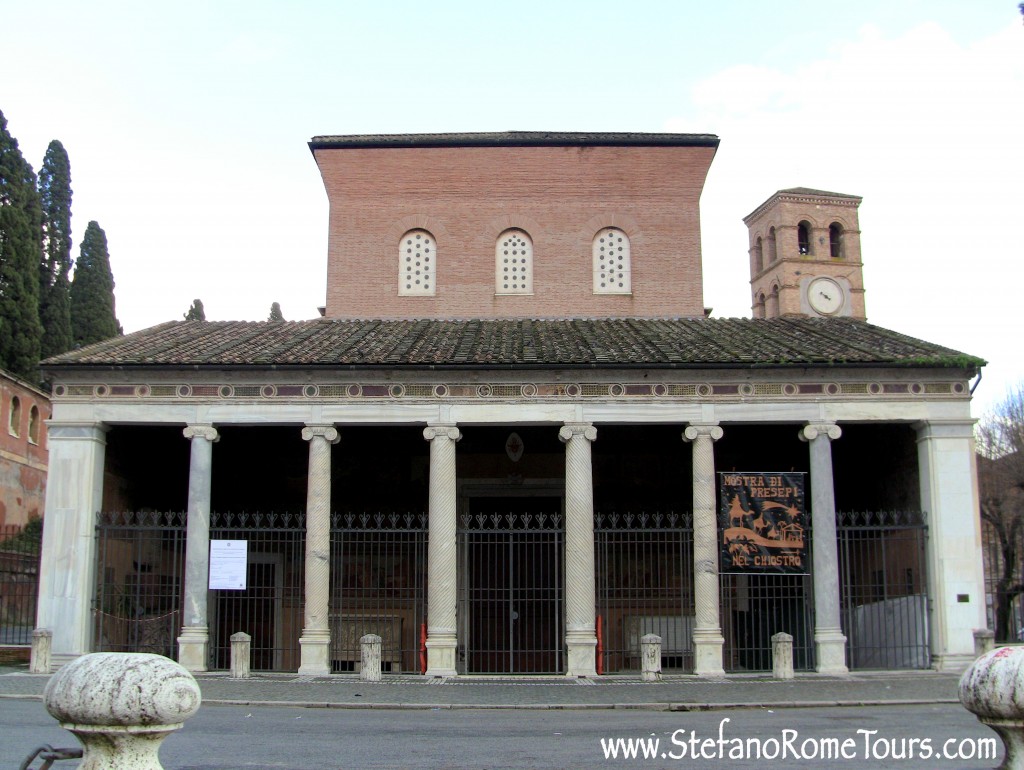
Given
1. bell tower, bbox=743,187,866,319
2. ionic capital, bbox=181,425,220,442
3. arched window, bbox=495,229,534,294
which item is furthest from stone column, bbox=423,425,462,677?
bell tower, bbox=743,187,866,319

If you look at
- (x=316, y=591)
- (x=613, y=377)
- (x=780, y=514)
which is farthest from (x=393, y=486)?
(x=780, y=514)

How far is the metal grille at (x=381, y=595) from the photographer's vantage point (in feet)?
68.0

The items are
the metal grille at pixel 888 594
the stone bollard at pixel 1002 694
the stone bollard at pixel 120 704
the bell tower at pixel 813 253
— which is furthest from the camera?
the bell tower at pixel 813 253

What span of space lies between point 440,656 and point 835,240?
149ft

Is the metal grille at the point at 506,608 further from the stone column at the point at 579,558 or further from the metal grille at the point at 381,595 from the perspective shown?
the stone column at the point at 579,558

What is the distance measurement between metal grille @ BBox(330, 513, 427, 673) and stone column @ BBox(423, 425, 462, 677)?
2.43 metres

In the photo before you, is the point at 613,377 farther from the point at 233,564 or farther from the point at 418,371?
the point at 233,564

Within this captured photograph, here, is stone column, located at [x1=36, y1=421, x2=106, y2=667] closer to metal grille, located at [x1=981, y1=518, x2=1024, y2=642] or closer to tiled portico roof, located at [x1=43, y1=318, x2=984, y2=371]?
tiled portico roof, located at [x1=43, y1=318, x2=984, y2=371]

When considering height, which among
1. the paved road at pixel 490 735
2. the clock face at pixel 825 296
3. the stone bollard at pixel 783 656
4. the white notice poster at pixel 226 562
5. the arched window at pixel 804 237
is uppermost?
the arched window at pixel 804 237

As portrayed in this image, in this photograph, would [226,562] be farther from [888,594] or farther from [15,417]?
[15,417]

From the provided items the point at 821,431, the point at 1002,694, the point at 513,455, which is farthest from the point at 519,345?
the point at 1002,694

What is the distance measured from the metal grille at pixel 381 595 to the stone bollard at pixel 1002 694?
15.1 meters

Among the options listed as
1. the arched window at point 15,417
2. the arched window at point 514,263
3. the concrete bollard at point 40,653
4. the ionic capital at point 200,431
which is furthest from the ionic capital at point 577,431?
the arched window at point 15,417

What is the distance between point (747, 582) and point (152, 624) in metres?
10.8
